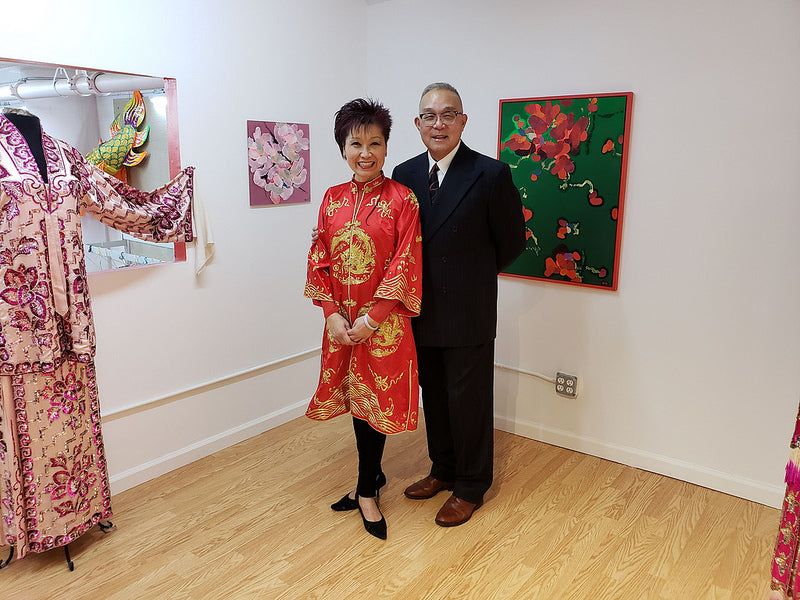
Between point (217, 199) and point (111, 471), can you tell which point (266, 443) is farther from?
point (217, 199)

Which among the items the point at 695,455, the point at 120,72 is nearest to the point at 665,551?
the point at 695,455

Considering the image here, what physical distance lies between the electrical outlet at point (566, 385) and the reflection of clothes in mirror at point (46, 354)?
194 centimetres

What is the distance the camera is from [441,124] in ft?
7.47

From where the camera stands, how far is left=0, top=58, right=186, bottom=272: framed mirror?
7.23 ft

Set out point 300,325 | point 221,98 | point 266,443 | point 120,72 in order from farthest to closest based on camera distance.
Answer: point 300,325
point 266,443
point 221,98
point 120,72

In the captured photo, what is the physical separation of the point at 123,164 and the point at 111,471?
122 centimetres

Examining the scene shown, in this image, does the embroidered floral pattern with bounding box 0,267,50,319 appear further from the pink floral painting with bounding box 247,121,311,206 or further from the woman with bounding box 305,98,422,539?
the pink floral painting with bounding box 247,121,311,206

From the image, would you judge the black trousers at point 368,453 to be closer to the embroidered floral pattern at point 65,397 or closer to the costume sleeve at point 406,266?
the costume sleeve at point 406,266

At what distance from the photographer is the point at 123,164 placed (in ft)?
8.29

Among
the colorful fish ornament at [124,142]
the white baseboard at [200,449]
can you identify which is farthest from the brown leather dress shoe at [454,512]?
the colorful fish ornament at [124,142]

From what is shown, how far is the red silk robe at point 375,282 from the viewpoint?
86.0 inches

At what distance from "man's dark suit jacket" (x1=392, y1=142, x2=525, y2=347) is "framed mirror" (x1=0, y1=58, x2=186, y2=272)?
106 cm

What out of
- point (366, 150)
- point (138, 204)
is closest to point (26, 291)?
point (138, 204)

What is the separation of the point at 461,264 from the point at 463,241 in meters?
0.08
